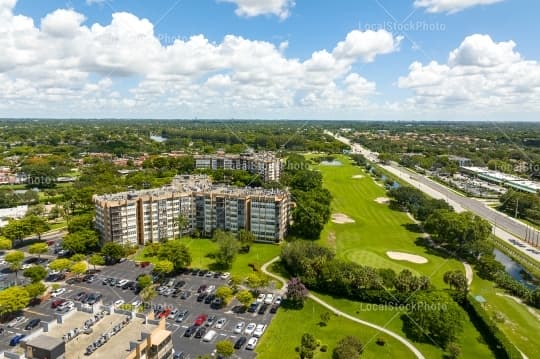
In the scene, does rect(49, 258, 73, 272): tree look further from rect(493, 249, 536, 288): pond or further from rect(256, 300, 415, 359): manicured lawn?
rect(493, 249, 536, 288): pond

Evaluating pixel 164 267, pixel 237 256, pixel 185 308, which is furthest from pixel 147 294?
pixel 237 256

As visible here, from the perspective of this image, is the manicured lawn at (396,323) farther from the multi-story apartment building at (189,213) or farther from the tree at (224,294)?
the multi-story apartment building at (189,213)

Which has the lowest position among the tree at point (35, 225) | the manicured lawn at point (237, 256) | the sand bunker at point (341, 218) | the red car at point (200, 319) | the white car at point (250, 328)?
the white car at point (250, 328)

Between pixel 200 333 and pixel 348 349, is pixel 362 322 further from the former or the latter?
pixel 200 333

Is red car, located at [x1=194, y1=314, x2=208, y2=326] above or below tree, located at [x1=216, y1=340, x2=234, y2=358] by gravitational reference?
below

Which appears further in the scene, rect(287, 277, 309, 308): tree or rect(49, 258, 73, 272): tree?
rect(49, 258, 73, 272): tree

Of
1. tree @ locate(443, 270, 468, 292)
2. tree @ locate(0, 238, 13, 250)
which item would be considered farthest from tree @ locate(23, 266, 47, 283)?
tree @ locate(443, 270, 468, 292)

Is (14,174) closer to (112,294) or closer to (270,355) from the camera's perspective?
(112,294)

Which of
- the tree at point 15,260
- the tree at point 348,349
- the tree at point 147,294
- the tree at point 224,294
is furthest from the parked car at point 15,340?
the tree at point 348,349
